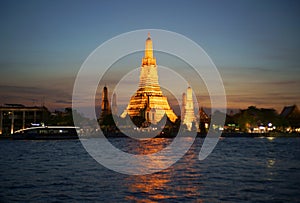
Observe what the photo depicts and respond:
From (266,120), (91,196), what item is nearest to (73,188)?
(91,196)

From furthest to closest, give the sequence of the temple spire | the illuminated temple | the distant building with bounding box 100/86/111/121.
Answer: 1. the distant building with bounding box 100/86/111/121
2. the temple spire
3. the illuminated temple

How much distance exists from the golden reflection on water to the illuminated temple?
3512 inches

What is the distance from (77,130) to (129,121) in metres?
15.4

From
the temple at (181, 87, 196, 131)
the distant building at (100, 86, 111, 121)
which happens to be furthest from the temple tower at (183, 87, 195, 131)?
the distant building at (100, 86, 111, 121)

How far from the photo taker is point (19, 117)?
11819 centimetres

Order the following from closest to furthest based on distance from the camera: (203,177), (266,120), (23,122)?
(203,177) < (23,122) < (266,120)

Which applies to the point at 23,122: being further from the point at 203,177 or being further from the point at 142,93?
the point at 203,177

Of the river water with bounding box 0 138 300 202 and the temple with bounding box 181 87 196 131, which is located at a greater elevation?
the temple with bounding box 181 87 196 131

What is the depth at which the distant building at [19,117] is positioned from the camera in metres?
116

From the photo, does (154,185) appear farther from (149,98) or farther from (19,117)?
(19,117)

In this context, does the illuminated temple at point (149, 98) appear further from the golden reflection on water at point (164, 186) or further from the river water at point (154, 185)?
the golden reflection on water at point (164, 186)

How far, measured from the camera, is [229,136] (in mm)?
128375

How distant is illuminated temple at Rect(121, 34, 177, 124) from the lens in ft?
394

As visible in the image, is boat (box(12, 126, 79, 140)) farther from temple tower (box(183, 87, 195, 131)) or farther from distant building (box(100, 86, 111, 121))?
temple tower (box(183, 87, 195, 131))
